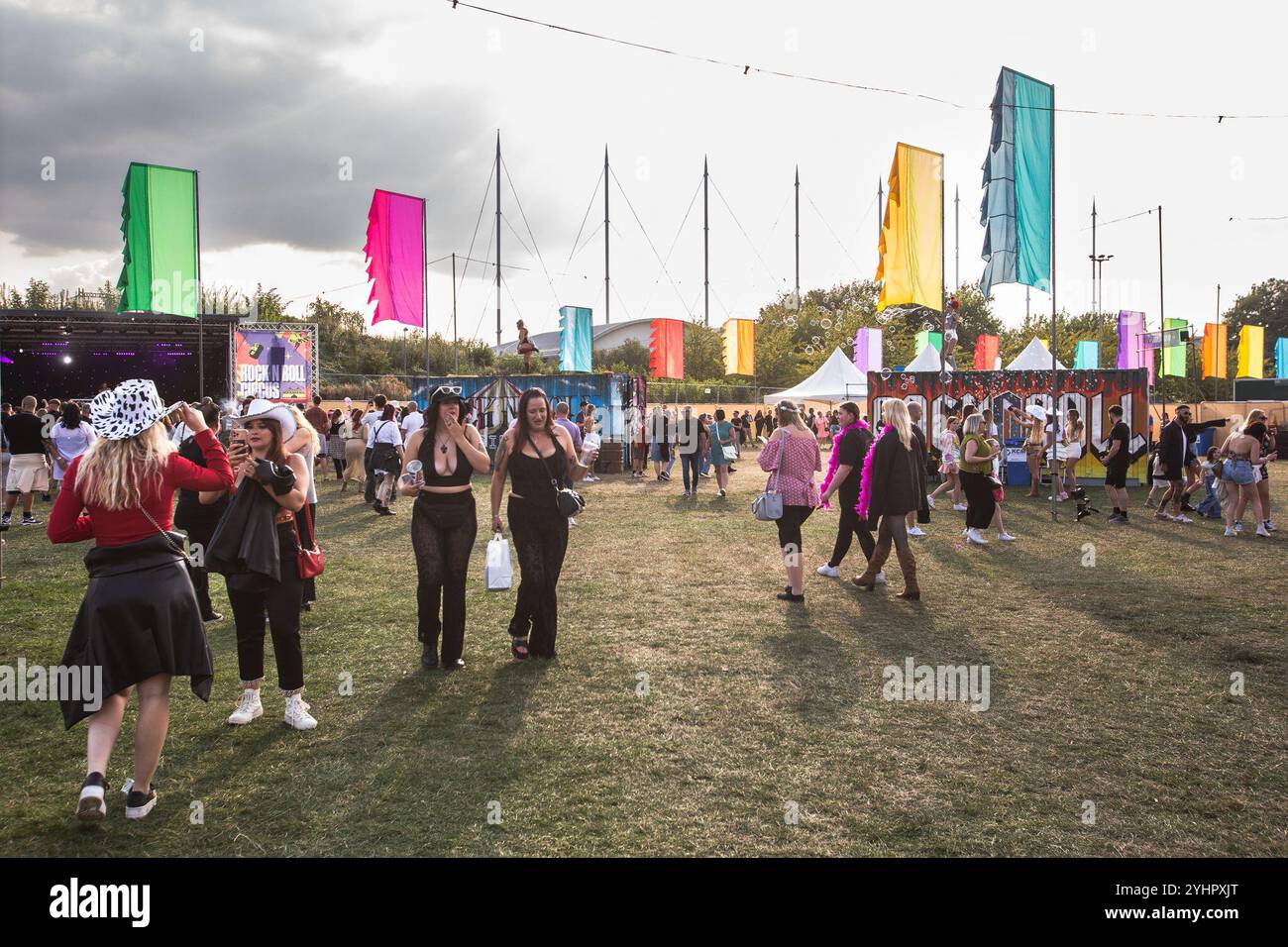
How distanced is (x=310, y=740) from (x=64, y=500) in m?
1.86

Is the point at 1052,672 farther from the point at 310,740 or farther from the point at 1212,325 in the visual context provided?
the point at 1212,325

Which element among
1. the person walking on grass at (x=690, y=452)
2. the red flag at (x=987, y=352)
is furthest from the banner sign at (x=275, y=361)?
the red flag at (x=987, y=352)

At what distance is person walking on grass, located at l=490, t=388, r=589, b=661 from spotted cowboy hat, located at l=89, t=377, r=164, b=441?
8.43ft

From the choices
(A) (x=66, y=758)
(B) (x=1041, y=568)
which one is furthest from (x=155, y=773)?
(B) (x=1041, y=568)

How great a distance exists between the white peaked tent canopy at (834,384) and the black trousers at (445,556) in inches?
Result: 1024

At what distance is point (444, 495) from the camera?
5977 millimetres

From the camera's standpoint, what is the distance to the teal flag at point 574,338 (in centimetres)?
2412

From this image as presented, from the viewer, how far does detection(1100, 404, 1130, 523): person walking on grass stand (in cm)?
1362

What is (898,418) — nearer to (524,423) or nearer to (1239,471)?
(524,423)

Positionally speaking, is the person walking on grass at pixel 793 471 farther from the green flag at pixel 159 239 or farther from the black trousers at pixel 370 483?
the green flag at pixel 159 239

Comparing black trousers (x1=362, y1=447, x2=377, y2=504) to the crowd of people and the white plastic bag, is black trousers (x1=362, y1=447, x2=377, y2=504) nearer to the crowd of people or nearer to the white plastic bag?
the crowd of people

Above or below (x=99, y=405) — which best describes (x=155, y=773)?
below
